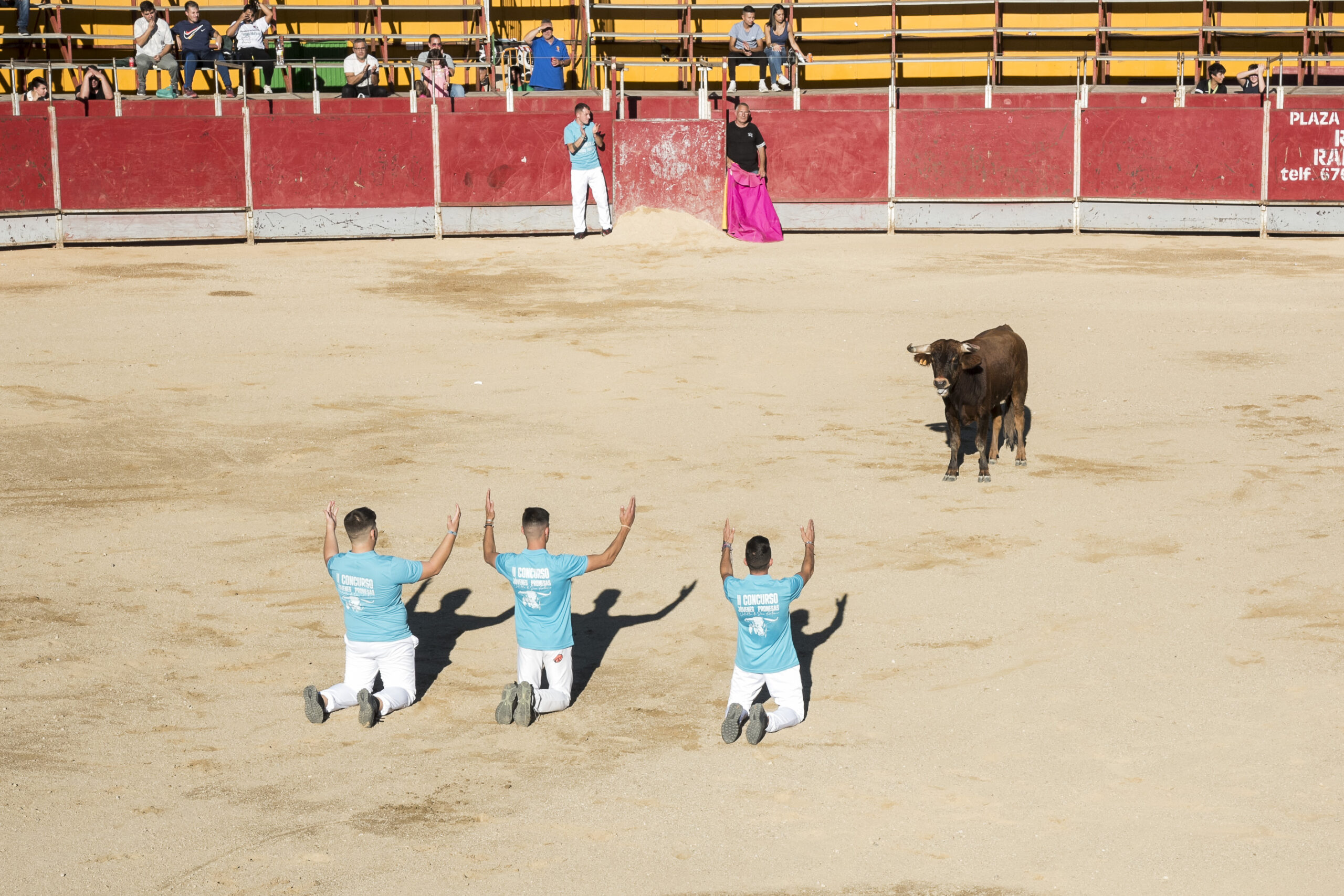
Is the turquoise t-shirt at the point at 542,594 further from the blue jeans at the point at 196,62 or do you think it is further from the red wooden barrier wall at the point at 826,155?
the blue jeans at the point at 196,62

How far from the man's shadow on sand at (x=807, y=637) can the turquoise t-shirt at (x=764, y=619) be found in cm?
47

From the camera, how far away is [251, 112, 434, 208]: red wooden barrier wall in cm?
2219

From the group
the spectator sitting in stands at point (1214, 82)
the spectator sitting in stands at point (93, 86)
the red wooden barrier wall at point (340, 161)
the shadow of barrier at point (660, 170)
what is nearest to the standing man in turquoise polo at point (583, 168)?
the shadow of barrier at point (660, 170)

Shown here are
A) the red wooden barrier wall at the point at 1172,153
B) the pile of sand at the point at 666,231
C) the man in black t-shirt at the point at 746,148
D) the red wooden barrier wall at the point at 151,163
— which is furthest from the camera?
the red wooden barrier wall at the point at 1172,153

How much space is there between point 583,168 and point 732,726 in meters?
15.9

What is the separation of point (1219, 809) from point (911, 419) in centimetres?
677

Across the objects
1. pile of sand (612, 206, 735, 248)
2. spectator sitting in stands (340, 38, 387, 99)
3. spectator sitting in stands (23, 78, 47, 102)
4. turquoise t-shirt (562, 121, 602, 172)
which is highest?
spectator sitting in stands (340, 38, 387, 99)

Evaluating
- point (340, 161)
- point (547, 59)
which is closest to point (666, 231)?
point (340, 161)

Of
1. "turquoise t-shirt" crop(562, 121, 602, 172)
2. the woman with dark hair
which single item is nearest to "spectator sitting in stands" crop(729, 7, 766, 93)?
the woman with dark hair

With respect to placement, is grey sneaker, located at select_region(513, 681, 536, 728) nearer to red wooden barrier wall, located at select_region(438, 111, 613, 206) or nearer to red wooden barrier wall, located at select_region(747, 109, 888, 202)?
red wooden barrier wall, located at select_region(438, 111, 613, 206)

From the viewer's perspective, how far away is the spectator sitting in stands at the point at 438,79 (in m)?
23.4

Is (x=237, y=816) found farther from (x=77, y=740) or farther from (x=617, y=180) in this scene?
(x=617, y=180)

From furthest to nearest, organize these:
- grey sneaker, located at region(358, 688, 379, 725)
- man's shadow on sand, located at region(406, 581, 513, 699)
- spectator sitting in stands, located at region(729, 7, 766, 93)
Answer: spectator sitting in stands, located at region(729, 7, 766, 93)
man's shadow on sand, located at region(406, 581, 513, 699)
grey sneaker, located at region(358, 688, 379, 725)

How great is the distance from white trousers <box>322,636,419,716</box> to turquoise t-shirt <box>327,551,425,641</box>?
0.12 ft
